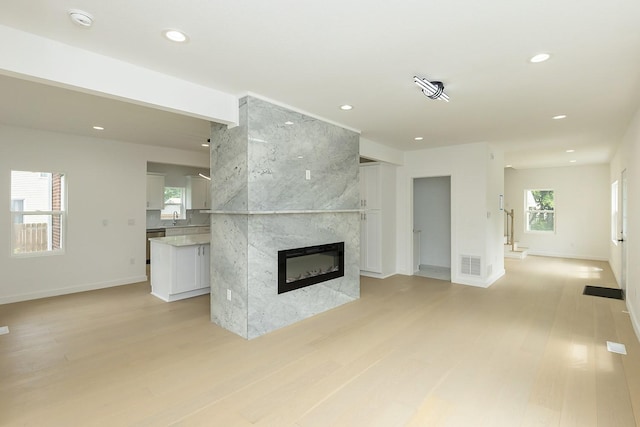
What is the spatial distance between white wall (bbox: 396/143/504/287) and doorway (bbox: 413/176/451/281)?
107cm

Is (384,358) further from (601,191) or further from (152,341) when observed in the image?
(601,191)

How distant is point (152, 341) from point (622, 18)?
15.1 ft

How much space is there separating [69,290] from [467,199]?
6.93 metres

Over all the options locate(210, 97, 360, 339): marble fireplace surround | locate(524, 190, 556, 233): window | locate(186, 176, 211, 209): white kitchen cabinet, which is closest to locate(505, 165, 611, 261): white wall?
locate(524, 190, 556, 233): window

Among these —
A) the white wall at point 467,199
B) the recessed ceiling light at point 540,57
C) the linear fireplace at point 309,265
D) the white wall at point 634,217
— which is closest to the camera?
the recessed ceiling light at point 540,57

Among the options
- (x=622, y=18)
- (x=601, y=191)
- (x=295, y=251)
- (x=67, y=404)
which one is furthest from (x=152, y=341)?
(x=601, y=191)

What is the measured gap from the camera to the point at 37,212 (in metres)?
4.92

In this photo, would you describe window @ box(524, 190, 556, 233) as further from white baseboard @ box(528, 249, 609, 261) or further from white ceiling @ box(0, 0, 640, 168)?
white ceiling @ box(0, 0, 640, 168)

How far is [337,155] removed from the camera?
14.5ft

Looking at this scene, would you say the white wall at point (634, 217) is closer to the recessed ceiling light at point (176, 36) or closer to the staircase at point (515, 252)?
the staircase at point (515, 252)

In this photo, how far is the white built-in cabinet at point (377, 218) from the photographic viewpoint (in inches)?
243

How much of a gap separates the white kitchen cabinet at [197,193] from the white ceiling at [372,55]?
405 centimetres

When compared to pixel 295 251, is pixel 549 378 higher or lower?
lower

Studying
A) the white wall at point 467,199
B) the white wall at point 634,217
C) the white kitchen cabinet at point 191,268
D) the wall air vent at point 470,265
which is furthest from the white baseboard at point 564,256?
the white kitchen cabinet at point 191,268
